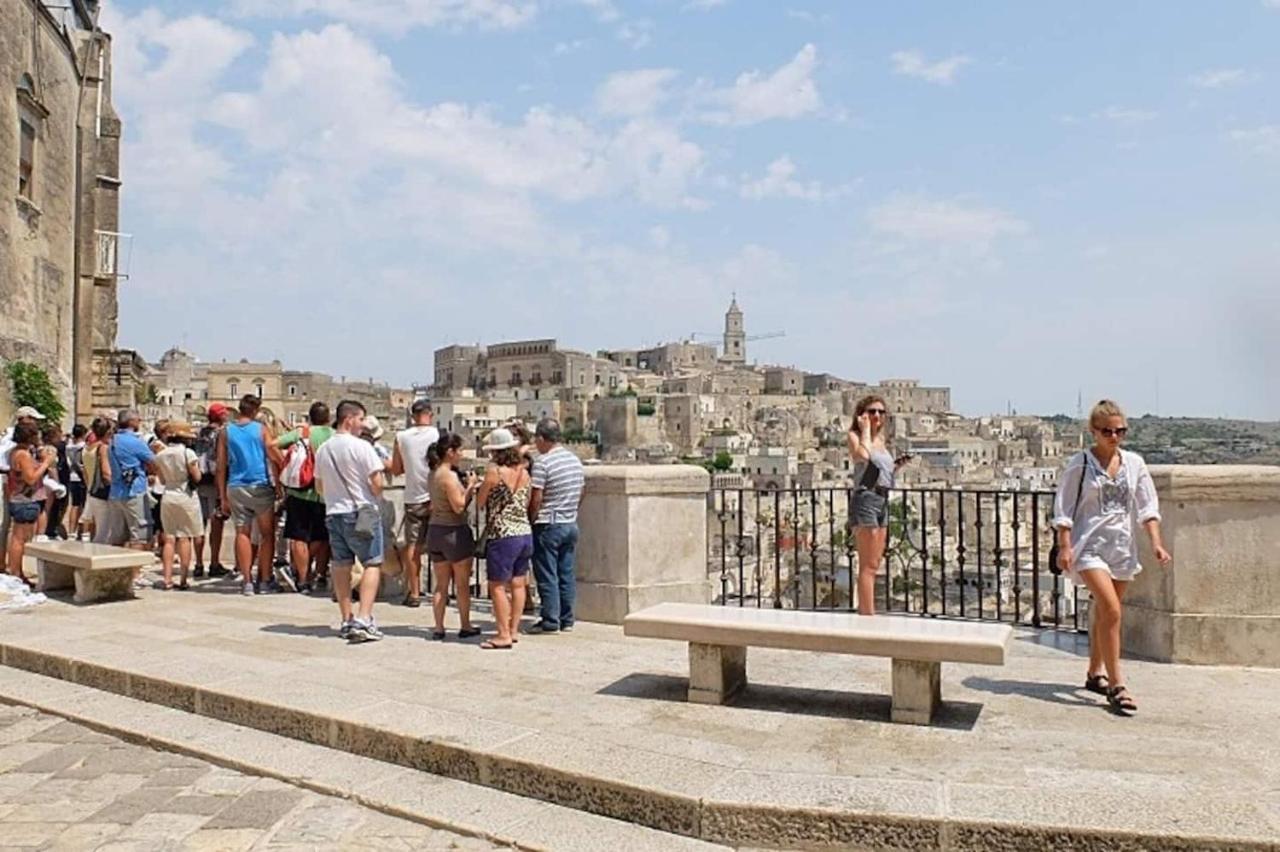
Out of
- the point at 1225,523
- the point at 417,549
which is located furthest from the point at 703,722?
the point at 417,549

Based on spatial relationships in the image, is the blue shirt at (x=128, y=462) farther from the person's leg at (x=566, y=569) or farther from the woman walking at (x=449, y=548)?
the person's leg at (x=566, y=569)

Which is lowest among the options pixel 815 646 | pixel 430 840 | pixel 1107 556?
pixel 430 840

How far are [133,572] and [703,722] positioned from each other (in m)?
6.38

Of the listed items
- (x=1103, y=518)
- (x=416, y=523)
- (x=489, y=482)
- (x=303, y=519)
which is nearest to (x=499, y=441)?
(x=489, y=482)

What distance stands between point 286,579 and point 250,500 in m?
0.84

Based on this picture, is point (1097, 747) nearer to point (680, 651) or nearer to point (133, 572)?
point (680, 651)

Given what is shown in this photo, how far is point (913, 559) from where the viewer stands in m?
19.3

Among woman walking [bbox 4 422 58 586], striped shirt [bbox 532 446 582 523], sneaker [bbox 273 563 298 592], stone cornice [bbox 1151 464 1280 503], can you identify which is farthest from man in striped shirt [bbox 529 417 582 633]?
woman walking [bbox 4 422 58 586]

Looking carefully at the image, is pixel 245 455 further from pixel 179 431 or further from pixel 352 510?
pixel 352 510

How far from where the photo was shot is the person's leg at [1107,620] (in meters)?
5.43

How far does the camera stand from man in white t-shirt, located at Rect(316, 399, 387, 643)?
736 cm

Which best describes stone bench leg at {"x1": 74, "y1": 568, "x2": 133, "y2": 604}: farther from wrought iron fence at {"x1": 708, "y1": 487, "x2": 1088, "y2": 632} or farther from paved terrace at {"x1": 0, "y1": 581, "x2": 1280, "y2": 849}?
wrought iron fence at {"x1": 708, "y1": 487, "x2": 1088, "y2": 632}

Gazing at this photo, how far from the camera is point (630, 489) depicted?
→ 7855mm

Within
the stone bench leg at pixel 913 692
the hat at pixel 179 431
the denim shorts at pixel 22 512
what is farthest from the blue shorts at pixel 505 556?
the denim shorts at pixel 22 512
